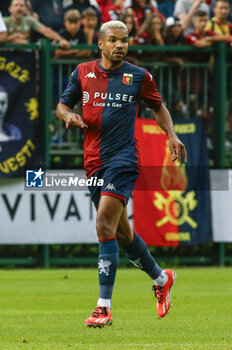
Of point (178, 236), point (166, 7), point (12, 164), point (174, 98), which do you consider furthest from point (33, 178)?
point (166, 7)

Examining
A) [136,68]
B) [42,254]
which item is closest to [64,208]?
[42,254]

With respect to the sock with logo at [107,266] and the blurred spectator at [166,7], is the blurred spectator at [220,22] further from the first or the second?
the sock with logo at [107,266]

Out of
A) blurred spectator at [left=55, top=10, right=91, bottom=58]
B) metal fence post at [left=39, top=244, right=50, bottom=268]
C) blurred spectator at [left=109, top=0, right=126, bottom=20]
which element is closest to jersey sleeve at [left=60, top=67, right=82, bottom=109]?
metal fence post at [left=39, top=244, right=50, bottom=268]

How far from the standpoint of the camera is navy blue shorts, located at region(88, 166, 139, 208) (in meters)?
6.77

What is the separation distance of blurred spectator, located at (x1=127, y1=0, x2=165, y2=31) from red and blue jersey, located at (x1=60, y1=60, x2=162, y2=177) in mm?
7445

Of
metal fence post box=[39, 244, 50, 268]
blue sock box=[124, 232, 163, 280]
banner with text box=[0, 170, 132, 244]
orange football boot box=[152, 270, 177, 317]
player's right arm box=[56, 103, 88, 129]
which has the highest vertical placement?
player's right arm box=[56, 103, 88, 129]

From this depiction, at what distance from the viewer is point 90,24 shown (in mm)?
13727

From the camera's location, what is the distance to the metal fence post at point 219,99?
545 inches

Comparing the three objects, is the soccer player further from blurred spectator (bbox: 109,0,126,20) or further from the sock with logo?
blurred spectator (bbox: 109,0,126,20)

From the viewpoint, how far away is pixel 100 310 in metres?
6.52

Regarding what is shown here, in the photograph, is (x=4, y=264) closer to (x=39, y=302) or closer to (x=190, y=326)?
(x=39, y=302)

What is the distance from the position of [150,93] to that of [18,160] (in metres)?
6.06

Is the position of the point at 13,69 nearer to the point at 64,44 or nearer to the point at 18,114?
the point at 18,114

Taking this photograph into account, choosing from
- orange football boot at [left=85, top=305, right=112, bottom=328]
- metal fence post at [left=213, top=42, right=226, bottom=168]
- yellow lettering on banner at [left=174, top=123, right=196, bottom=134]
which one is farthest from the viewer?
metal fence post at [left=213, top=42, right=226, bottom=168]
